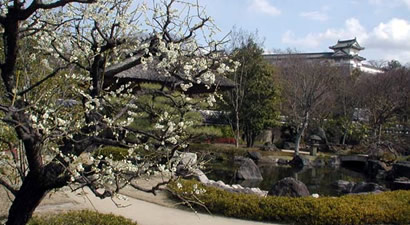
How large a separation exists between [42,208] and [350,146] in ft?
75.5

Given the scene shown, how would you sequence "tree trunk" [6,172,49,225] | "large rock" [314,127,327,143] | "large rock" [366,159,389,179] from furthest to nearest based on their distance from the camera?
"large rock" [314,127,327,143], "large rock" [366,159,389,179], "tree trunk" [6,172,49,225]

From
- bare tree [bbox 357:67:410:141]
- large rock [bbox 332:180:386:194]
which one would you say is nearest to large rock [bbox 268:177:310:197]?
large rock [bbox 332:180:386:194]

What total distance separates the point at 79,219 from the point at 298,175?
12.8 m

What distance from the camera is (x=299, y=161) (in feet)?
69.8

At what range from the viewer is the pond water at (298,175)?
1443 centimetres

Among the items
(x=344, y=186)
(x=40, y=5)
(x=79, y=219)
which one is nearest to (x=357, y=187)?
(x=344, y=186)

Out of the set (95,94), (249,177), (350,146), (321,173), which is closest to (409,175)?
(321,173)

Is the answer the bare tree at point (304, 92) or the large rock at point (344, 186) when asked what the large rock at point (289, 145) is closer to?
the bare tree at point (304, 92)

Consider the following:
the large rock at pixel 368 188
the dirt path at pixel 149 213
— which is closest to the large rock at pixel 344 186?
the large rock at pixel 368 188

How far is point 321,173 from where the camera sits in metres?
19.0

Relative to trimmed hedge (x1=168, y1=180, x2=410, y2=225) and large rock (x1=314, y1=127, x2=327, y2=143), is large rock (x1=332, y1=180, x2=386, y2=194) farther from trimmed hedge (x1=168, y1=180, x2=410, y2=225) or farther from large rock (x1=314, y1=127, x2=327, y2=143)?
large rock (x1=314, y1=127, x2=327, y2=143)

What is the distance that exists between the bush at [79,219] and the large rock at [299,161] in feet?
51.4

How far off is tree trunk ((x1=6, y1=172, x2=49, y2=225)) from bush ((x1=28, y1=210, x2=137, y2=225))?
1.30 m

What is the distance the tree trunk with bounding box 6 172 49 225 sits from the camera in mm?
4566
